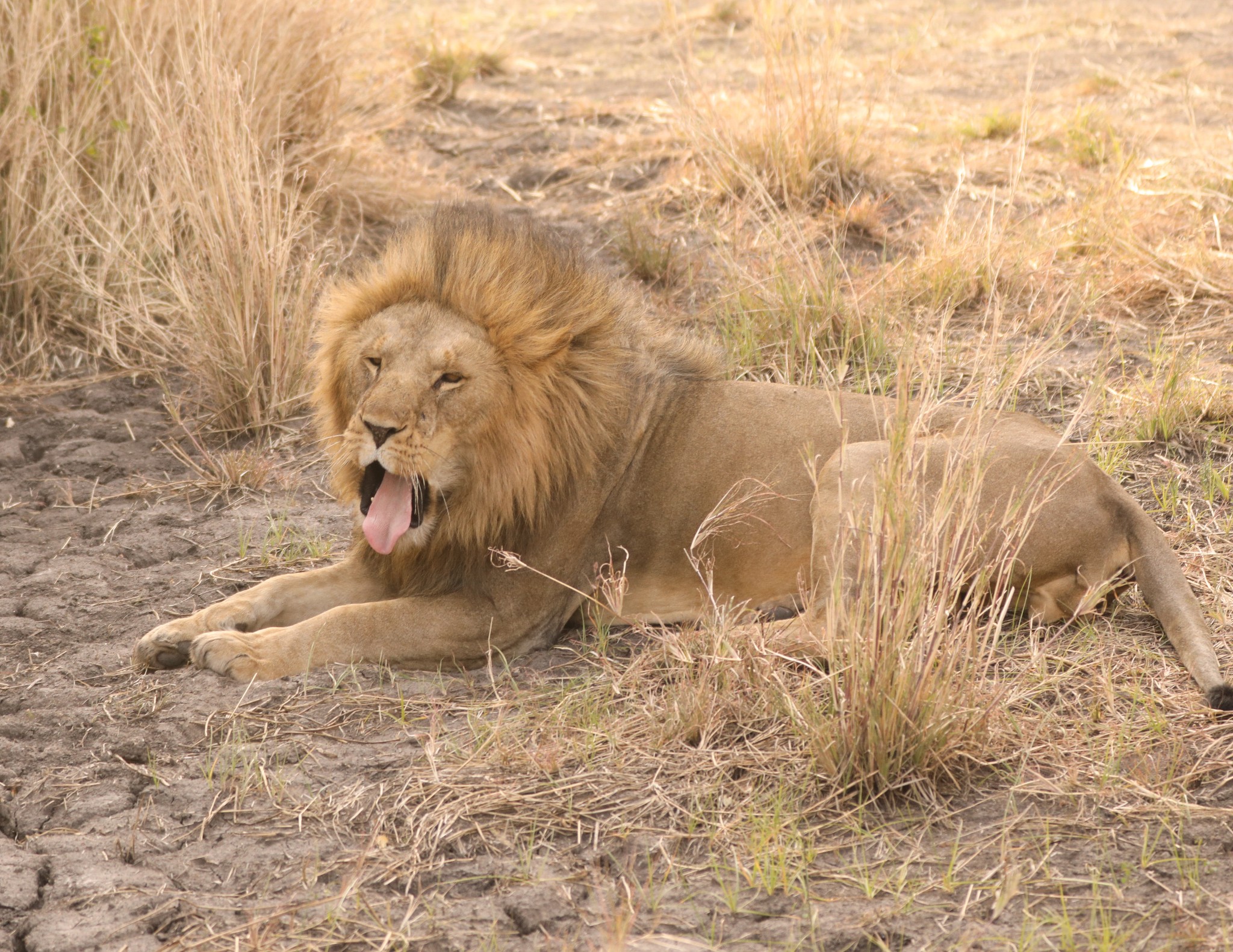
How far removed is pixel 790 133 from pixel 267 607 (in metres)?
3.84

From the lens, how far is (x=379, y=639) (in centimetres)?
338

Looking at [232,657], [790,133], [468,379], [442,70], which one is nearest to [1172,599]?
[468,379]

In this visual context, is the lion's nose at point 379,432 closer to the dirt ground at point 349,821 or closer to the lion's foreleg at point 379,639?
the lion's foreleg at point 379,639

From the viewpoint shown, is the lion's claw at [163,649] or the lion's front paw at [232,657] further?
the lion's claw at [163,649]

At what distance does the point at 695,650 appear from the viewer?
10.6 feet

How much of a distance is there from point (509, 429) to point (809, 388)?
892 millimetres

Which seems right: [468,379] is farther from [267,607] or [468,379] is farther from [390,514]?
[267,607]

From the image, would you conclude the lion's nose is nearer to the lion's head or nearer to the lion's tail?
the lion's head

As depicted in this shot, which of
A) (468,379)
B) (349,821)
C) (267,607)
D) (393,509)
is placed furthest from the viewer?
(267,607)

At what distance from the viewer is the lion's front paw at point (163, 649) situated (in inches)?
134

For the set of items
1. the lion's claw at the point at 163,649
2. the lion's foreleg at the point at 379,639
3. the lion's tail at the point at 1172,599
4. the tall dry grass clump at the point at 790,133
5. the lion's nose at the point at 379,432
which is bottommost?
the lion's claw at the point at 163,649

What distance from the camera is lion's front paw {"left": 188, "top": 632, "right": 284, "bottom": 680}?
129 inches

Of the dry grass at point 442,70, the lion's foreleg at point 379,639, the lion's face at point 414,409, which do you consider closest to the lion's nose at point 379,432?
the lion's face at point 414,409

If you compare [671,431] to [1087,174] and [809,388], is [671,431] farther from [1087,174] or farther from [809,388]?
[1087,174]
